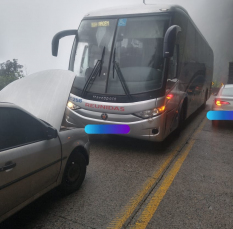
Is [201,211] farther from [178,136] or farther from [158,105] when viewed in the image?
→ [178,136]

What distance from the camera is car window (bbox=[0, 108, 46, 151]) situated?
2.59 m

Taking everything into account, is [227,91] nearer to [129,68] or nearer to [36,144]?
[129,68]

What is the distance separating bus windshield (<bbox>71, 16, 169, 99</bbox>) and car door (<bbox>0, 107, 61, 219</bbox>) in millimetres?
2579

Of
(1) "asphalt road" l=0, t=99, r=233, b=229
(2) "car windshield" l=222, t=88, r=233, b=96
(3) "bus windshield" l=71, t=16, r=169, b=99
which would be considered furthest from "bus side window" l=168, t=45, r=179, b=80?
(2) "car windshield" l=222, t=88, r=233, b=96

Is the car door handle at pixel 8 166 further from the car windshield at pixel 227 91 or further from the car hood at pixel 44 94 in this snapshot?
the car windshield at pixel 227 91

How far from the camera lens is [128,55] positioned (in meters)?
5.54

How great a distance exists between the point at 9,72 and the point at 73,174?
582cm

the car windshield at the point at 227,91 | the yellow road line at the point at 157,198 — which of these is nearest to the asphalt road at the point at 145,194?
the yellow road line at the point at 157,198

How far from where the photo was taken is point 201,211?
330 centimetres

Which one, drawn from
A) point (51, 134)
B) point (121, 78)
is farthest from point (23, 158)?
point (121, 78)

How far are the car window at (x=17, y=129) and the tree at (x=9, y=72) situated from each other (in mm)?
4890

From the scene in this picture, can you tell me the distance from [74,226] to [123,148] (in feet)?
10.5

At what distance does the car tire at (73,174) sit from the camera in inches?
138

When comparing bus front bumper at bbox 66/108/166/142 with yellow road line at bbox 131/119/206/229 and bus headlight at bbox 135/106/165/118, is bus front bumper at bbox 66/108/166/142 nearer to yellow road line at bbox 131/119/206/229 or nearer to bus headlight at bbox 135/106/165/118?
bus headlight at bbox 135/106/165/118
